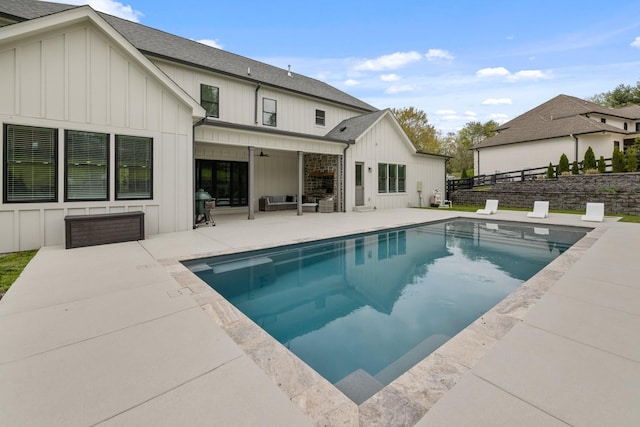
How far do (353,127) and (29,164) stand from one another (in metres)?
12.6

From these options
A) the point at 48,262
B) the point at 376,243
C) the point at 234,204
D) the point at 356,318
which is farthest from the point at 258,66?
the point at 356,318

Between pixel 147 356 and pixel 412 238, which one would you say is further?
pixel 412 238

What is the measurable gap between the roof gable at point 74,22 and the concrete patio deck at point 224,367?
5.42 meters

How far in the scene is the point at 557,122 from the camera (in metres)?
23.1

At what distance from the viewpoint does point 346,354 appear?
9.80 ft

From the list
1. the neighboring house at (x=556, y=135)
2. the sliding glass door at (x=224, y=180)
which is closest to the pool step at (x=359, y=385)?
the sliding glass door at (x=224, y=180)

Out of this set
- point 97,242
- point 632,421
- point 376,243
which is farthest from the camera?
point 376,243

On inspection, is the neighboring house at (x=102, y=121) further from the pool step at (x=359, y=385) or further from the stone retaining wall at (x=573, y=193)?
the stone retaining wall at (x=573, y=193)

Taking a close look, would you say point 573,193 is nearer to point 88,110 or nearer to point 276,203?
point 276,203

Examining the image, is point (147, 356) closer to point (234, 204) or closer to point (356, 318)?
point (356, 318)

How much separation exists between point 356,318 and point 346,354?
89cm

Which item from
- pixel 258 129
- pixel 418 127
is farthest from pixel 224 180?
pixel 418 127

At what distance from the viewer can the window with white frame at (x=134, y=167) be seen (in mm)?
7371

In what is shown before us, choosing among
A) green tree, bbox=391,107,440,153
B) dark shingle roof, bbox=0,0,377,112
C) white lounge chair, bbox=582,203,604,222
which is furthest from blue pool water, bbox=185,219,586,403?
green tree, bbox=391,107,440,153
